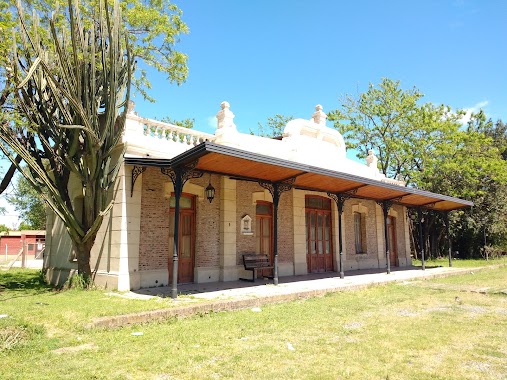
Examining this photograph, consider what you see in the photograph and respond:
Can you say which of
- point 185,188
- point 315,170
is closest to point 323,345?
point 315,170

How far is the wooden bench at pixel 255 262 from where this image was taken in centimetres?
1048

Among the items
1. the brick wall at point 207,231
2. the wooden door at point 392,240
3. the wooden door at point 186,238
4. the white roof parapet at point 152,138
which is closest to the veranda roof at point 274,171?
the white roof parapet at point 152,138

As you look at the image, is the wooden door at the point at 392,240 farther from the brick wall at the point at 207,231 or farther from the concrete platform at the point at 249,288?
the brick wall at the point at 207,231

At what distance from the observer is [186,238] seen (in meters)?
10.1

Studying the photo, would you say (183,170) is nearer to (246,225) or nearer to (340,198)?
(246,225)

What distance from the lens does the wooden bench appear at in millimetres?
10484

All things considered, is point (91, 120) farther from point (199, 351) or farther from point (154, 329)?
point (199, 351)

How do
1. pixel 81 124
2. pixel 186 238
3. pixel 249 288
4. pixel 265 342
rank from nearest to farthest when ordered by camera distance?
1. pixel 265 342
2. pixel 81 124
3. pixel 249 288
4. pixel 186 238

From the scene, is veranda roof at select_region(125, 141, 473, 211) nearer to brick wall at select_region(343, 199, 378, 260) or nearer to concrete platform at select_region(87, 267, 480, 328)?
brick wall at select_region(343, 199, 378, 260)

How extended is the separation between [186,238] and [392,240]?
37.9 ft

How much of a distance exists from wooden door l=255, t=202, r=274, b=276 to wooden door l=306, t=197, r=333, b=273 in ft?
6.42

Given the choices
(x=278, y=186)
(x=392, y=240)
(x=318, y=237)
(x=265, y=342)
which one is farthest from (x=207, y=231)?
(x=392, y=240)

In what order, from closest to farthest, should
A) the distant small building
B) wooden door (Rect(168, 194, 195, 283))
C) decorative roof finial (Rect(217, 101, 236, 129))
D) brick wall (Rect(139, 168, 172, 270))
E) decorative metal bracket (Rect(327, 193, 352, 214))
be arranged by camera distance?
brick wall (Rect(139, 168, 172, 270)), wooden door (Rect(168, 194, 195, 283)), decorative roof finial (Rect(217, 101, 236, 129)), decorative metal bracket (Rect(327, 193, 352, 214)), the distant small building

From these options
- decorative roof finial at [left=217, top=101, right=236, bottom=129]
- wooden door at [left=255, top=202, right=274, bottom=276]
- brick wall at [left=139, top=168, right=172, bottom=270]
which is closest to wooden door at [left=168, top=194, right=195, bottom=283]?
brick wall at [left=139, top=168, right=172, bottom=270]
